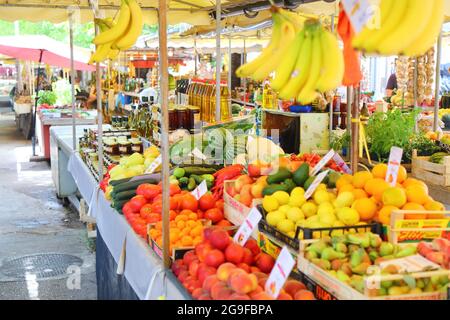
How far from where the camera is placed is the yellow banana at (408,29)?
1.65 meters

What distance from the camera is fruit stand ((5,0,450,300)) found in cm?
207

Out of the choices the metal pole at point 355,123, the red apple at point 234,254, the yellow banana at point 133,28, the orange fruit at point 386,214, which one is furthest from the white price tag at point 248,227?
the yellow banana at point 133,28

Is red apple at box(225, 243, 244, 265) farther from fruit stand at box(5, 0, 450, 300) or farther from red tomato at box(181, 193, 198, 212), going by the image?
red tomato at box(181, 193, 198, 212)

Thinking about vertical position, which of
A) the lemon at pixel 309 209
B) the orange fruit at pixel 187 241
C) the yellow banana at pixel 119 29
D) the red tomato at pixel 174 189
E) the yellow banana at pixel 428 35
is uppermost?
the yellow banana at pixel 119 29

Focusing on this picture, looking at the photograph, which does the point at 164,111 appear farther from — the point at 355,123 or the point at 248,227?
the point at 355,123

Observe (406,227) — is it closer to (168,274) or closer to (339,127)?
(168,274)

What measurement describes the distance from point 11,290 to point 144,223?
2390 mm

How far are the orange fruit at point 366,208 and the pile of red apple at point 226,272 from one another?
20.0 inches

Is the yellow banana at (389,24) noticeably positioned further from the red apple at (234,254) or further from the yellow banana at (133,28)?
the yellow banana at (133,28)

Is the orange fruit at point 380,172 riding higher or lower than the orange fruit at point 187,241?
higher

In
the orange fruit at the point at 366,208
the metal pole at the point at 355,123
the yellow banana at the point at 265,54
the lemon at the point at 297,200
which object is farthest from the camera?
the metal pole at the point at 355,123

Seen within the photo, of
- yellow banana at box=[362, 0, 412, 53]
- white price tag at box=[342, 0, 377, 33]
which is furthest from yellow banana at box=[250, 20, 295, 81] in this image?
yellow banana at box=[362, 0, 412, 53]

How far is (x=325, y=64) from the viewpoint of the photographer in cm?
195

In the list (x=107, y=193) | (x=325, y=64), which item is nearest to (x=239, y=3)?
(x=107, y=193)
